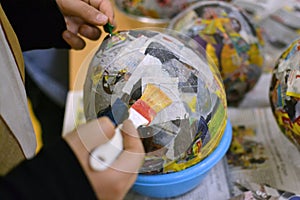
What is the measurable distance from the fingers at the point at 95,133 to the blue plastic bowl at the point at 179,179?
16 centimetres

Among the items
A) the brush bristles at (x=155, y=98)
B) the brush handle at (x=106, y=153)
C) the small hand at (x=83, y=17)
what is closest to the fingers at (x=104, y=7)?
the small hand at (x=83, y=17)

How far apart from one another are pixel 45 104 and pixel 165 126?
0.56m

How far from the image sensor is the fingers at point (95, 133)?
46cm

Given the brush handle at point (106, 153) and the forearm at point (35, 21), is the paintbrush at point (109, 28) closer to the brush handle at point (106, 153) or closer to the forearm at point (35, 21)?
the forearm at point (35, 21)

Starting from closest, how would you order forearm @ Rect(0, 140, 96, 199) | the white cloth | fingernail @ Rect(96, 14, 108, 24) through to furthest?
forearm @ Rect(0, 140, 96, 199) → the white cloth → fingernail @ Rect(96, 14, 108, 24)

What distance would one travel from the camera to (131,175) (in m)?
0.47

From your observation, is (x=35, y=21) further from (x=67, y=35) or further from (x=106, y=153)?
(x=106, y=153)

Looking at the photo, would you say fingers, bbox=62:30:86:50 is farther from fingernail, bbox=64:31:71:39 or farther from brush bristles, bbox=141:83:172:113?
brush bristles, bbox=141:83:172:113

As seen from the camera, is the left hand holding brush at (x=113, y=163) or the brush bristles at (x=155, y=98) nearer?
the left hand holding brush at (x=113, y=163)

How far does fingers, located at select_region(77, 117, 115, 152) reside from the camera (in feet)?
1.50

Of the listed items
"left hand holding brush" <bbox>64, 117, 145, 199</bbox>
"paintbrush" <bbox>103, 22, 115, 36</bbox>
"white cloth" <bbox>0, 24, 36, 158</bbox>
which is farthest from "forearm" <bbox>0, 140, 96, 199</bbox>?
"paintbrush" <bbox>103, 22, 115, 36</bbox>

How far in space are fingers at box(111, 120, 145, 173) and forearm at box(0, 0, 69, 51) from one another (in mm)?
288

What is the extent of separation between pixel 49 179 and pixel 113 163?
7 cm

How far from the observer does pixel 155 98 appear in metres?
0.56
